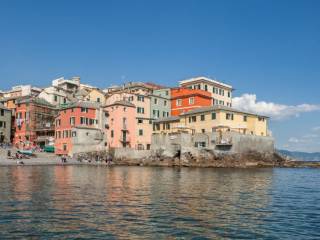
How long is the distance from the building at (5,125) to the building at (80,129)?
15.8 meters

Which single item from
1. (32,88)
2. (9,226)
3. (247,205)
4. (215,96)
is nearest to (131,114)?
(215,96)

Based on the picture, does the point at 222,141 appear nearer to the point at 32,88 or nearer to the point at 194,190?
the point at 194,190

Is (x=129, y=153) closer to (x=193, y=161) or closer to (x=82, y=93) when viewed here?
(x=193, y=161)

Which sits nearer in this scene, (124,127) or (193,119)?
(193,119)

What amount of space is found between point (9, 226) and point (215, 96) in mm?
97808

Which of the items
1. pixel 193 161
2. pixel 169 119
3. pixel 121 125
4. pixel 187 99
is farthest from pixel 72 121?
pixel 193 161

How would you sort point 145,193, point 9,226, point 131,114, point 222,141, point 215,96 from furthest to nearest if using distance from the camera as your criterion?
point 215,96, point 131,114, point 222,141, point 145,193, point 9,226

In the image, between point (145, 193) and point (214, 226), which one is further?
point (145, 193)

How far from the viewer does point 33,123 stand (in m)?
105

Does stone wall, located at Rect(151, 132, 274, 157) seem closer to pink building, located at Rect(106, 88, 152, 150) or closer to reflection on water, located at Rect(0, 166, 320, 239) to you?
pink building, located at Rect(106, 88, 152, 150)

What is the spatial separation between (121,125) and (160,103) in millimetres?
16574

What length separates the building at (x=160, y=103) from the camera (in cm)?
10775

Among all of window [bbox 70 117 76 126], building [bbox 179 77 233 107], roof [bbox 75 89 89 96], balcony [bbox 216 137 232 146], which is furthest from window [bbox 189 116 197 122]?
roof [bbox 75 89 89 96]

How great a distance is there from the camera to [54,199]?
27516 mm
